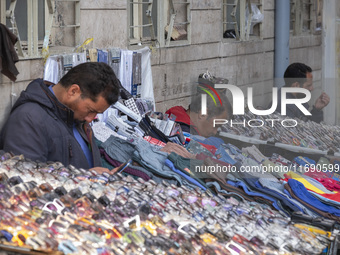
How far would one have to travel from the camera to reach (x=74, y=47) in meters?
5.92

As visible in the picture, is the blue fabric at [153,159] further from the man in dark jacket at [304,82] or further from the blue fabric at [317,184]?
the man in dark jacket at [304,82]

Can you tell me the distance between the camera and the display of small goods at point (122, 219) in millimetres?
2625

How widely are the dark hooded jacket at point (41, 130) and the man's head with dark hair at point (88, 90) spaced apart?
0.19 feet

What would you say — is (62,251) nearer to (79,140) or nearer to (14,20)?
A: (79,140)

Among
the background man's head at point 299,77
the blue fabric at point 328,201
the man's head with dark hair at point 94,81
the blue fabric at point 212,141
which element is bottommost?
the blue fabric at point 328,201

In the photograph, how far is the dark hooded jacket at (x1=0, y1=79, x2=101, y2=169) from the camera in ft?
12.2

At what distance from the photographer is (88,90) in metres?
3.88

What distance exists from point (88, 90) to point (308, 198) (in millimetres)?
1552

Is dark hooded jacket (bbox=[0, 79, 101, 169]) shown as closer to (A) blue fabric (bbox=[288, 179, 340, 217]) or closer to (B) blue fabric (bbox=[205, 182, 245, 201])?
(B) blue fabric (bbox=[205, 182, 245, 201])

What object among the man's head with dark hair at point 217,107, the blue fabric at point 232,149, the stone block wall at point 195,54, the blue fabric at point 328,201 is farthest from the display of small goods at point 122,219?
the stone block wall at point 195,54

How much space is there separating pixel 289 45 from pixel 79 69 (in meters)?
8.00

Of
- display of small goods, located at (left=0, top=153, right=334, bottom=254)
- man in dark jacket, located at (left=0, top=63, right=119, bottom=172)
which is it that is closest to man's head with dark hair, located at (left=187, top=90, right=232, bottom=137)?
man in dark jacket, located at (left=0, top=63, right=119, bottom=172)

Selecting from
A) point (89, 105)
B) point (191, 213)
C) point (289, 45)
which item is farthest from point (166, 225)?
point (289, 45)

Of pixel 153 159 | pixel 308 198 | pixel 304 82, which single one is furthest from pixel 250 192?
pixel 304 82
